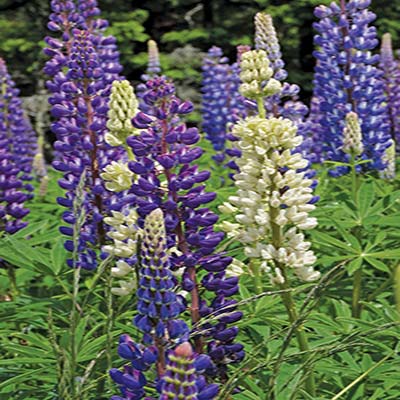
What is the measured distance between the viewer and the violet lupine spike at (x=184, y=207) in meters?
2.19

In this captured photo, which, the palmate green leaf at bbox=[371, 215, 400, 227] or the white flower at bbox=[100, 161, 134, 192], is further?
the palmate green leaf at bbox=[371, 215, 400, 227]

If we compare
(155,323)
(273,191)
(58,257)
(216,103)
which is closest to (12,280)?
(58,257)

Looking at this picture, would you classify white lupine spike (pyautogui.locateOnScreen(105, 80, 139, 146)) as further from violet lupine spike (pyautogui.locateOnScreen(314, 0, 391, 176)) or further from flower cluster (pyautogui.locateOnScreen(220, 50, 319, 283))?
violet lupine spike (pyautogui.locateOnScreen(314, 0, 391, 176))

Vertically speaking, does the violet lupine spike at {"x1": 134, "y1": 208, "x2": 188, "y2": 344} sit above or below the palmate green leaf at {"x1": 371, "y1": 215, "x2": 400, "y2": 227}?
above

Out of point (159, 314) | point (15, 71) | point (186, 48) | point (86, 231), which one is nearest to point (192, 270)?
point (159, 314)

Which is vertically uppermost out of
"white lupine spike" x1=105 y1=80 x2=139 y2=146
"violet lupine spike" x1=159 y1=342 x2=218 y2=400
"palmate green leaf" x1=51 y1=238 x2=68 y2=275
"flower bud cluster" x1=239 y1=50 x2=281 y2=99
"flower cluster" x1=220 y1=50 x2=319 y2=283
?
"flower bud cluster" x1=239 y1=50 x2=281 y2=99

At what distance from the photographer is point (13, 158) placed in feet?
16.0

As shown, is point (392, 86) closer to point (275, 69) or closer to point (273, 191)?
point (275, 69)

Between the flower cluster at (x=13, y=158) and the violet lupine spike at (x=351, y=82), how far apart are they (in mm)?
1471

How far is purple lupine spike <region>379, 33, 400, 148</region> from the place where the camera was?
16.3ft

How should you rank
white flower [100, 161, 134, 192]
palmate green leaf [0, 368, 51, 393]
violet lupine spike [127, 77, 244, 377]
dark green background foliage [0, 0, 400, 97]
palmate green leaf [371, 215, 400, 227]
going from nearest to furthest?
violet lupine spike [127, 77, 244, 377]
palmate green leaf [0, 368, 51, 393]
white flower [100, 161, 134, 192]
palmate green leaf [371, 215, 400, 227]
dark green background foliage [0, 0, 400, 97]

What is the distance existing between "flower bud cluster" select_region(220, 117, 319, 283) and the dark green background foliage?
847 centimetres

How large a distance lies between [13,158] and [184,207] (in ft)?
9.32

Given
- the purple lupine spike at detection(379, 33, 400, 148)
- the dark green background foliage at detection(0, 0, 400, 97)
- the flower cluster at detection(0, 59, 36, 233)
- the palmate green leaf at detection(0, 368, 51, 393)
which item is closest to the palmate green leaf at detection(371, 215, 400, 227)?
the palmate green leaf at detection(0, 368, 51, 393)
